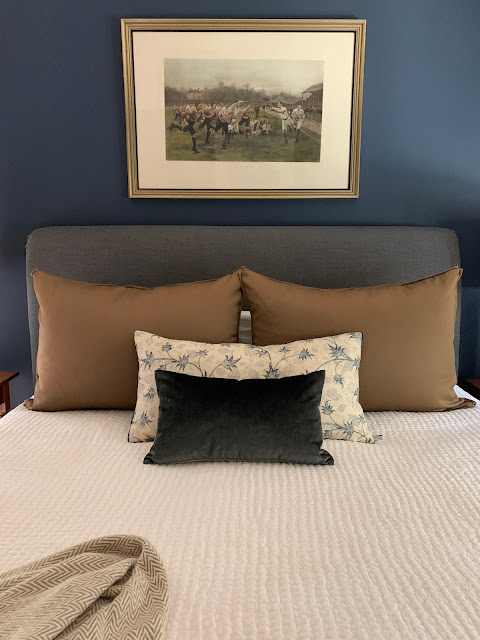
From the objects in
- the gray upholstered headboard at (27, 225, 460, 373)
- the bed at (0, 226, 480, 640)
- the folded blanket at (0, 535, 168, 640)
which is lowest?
the bed at (0, 226, 480, 640)

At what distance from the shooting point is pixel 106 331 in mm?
1866

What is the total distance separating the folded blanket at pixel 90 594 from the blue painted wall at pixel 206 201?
5.30 feet

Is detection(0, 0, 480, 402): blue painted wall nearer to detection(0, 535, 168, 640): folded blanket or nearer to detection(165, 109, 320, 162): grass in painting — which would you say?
detection(165, 109, 320, 162): grass in painting

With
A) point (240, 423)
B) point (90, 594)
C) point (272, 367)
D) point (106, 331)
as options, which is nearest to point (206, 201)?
point (106, 331)

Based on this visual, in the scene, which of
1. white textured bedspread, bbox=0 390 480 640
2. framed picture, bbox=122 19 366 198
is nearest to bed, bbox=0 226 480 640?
white textured bedspread, bbox=0 390 480 640

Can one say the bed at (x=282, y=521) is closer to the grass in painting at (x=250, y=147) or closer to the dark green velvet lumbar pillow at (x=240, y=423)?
the dark green velvet lumbar pillow at (x=240, y=423)

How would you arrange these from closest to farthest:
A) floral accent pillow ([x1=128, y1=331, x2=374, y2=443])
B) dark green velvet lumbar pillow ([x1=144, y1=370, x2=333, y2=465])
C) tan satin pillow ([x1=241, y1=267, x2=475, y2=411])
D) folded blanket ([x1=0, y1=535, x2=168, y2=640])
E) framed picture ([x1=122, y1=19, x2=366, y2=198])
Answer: folded blanket ([x1=0, y1=535, x2=168, y2=640])
dark green velvet lumbar pillow ([x1=144, y1=370, x2=333, y2=465])
floral accent pillow ([x1=128, y1=331, x2=374, y2=443])
tan satin pillow ([x1=241, y1=267, x2=475, y2=411])
framed picture ([x1=122, y1=19, x2=366, y2=198])

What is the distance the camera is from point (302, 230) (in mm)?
2309

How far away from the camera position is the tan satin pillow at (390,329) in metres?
1.84

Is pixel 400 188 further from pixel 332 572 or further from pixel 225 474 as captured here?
pixel 332 572

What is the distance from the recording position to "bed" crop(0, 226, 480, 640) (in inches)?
36.6

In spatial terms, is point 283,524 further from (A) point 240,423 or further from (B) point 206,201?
(B) point 206,201

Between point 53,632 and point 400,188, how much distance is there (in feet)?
6.90

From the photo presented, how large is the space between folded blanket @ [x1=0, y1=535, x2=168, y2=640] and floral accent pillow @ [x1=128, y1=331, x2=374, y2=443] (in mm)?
651
